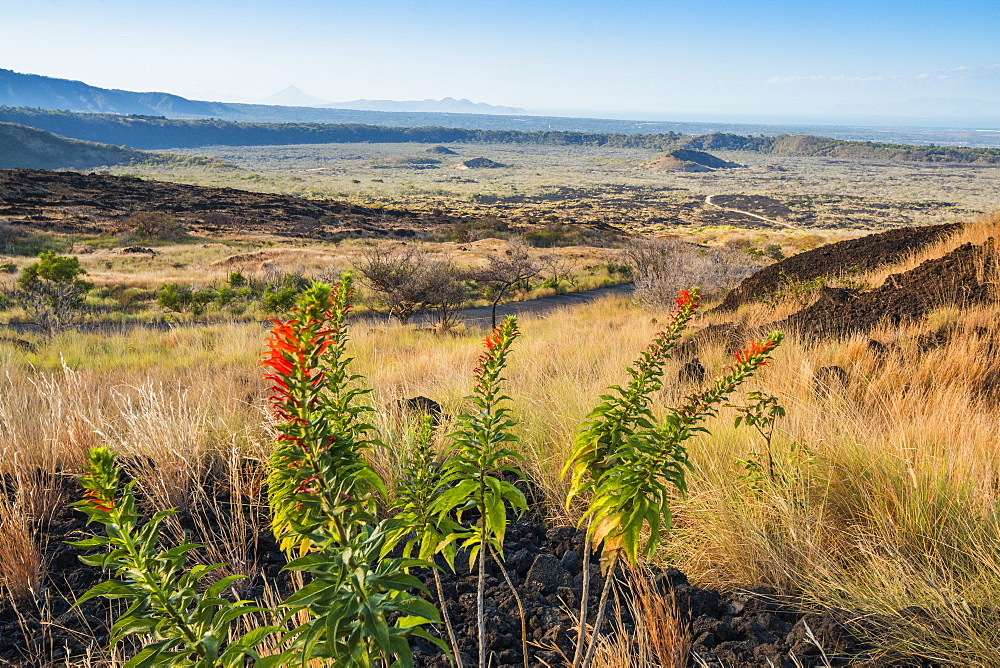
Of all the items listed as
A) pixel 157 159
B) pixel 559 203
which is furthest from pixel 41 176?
pixel 157 159

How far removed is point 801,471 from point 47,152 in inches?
5101

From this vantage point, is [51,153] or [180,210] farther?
[51,153]

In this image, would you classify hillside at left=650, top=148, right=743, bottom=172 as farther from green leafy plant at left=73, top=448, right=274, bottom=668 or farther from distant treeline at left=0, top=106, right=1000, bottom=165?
green leafy plant at left=73, top=448, right=274, bottom=668

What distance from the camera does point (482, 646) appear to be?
157 centimetres

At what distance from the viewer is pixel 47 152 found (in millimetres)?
99812

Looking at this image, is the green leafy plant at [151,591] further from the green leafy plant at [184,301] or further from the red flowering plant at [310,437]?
the green leafy plant at [184,301]

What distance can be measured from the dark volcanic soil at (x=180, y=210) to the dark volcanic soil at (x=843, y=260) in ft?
98.3

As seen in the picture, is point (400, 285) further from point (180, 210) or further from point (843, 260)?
point (180, 210)

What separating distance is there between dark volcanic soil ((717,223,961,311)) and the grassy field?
453 cm

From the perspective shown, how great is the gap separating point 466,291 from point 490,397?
1749 cm

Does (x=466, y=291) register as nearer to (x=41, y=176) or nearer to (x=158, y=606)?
(x=158, y=606)

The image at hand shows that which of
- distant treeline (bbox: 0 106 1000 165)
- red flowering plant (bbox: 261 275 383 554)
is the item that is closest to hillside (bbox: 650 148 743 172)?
distant treeline (bbox: 0 106 1000 165)

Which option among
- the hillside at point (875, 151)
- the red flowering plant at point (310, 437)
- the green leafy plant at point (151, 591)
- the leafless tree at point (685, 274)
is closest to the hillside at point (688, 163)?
the hillside at point (875, 151)

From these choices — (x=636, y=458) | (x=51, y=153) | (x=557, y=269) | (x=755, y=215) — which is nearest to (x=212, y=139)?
(x=51, y=153)
